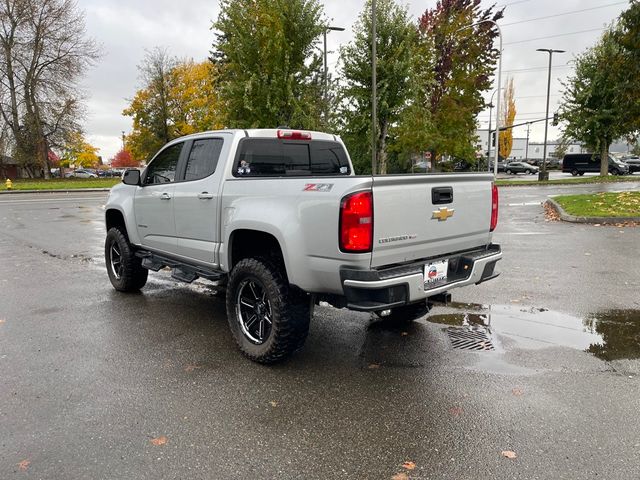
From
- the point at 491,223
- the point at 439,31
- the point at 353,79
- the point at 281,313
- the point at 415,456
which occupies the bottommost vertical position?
the point at 415,456

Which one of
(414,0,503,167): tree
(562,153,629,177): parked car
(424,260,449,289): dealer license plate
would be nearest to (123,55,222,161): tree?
(414,0,503,167): tree

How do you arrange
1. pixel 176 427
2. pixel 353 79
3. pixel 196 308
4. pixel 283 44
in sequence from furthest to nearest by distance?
pixel 353 79 → pixel 283 44 → pixel 196 308 → pixel 176 427

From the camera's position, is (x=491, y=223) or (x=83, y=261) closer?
(x=491, y=223)

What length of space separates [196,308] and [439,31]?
97.4ft

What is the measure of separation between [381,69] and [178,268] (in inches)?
769

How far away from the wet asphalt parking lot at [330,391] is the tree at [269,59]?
14.8 metres

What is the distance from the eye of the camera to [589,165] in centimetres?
4319

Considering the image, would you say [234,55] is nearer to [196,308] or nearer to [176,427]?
[196,308]

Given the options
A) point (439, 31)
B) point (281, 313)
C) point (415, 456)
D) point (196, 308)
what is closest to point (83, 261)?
point (196, 308)

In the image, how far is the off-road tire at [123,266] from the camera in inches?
252

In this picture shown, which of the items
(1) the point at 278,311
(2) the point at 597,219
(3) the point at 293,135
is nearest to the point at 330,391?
(1) the point at 278,311

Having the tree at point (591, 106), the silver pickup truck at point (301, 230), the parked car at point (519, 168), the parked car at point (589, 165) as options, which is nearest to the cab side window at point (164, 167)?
the silver pickup truck at point (301, 230)

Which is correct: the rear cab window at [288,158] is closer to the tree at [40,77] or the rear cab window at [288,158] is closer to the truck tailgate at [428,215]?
the truck tailgate at [428,215]

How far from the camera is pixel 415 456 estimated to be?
2.85 m
